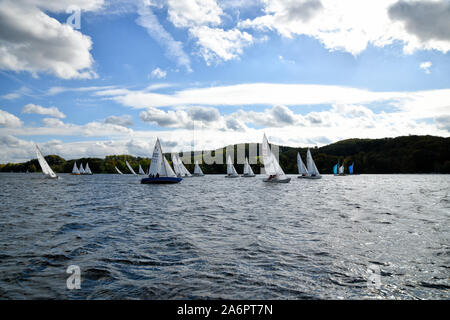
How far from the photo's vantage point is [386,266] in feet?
30.2

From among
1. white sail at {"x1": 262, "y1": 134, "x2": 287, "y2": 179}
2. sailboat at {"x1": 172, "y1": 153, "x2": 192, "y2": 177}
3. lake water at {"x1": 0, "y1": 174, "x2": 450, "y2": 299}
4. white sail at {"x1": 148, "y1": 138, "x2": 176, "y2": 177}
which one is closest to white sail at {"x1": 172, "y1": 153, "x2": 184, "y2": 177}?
sailboat at {"x1": 172, "y1": 153, "x2": 192, "y2": 177}

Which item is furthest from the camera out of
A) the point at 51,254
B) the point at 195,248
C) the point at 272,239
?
the point at 272,239

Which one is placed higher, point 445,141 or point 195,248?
point 445,141

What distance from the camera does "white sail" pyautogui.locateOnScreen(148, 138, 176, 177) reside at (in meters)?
63.3

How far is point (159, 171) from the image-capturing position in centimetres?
6512

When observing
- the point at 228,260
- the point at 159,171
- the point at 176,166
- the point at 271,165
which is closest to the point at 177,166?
the point at 176,166

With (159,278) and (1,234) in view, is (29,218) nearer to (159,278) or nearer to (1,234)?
(1,234)

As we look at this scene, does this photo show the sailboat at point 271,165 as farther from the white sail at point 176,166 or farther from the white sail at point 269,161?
the white sail at point 176,166

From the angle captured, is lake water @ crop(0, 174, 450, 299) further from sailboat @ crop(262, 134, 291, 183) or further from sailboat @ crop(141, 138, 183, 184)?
sailboat @ crop(262, 134, 291, 183)

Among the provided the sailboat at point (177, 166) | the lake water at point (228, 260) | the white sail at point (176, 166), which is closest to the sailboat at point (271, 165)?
the white sail at point (176, 166)

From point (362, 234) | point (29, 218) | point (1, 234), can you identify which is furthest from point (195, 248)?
point (29, 218)

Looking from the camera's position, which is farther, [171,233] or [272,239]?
[171,233]

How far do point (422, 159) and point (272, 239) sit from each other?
217 m

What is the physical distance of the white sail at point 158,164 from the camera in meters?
63.3
